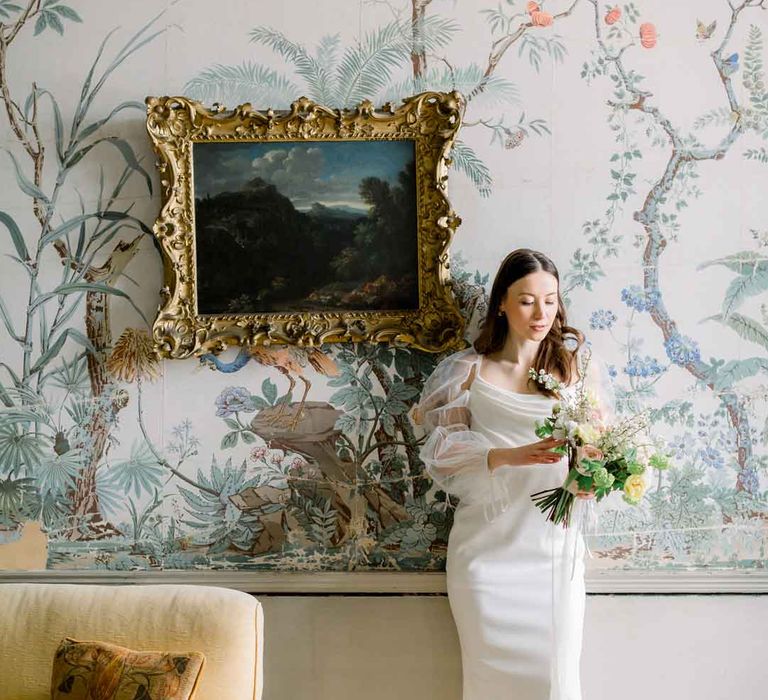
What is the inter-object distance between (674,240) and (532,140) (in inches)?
25.7

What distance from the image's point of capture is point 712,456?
3.08m

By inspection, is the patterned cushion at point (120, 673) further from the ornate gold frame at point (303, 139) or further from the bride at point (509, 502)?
the ornate gold frame at point (303, 139)

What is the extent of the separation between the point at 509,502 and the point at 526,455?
0.86ft

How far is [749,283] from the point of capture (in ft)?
10.1

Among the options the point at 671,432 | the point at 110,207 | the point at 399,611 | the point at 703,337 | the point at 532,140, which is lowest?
the point at 399,611

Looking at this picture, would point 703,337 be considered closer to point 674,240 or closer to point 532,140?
point 674,240

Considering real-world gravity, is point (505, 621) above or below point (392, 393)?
below

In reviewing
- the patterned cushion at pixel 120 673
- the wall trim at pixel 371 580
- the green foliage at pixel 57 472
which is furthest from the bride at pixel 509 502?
the green foliage at pixel 57 472

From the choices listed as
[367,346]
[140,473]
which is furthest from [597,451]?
[140,473]

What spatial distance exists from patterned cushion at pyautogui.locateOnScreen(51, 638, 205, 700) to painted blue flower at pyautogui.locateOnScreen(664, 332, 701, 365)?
1.97m

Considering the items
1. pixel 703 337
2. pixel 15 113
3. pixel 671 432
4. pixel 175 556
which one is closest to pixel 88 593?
pixel 175 556

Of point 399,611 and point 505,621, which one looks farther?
point 399,611

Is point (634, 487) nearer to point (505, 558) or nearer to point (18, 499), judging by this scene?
point (505, 558)

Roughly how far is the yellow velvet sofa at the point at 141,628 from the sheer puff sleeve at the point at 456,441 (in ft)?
2.54
